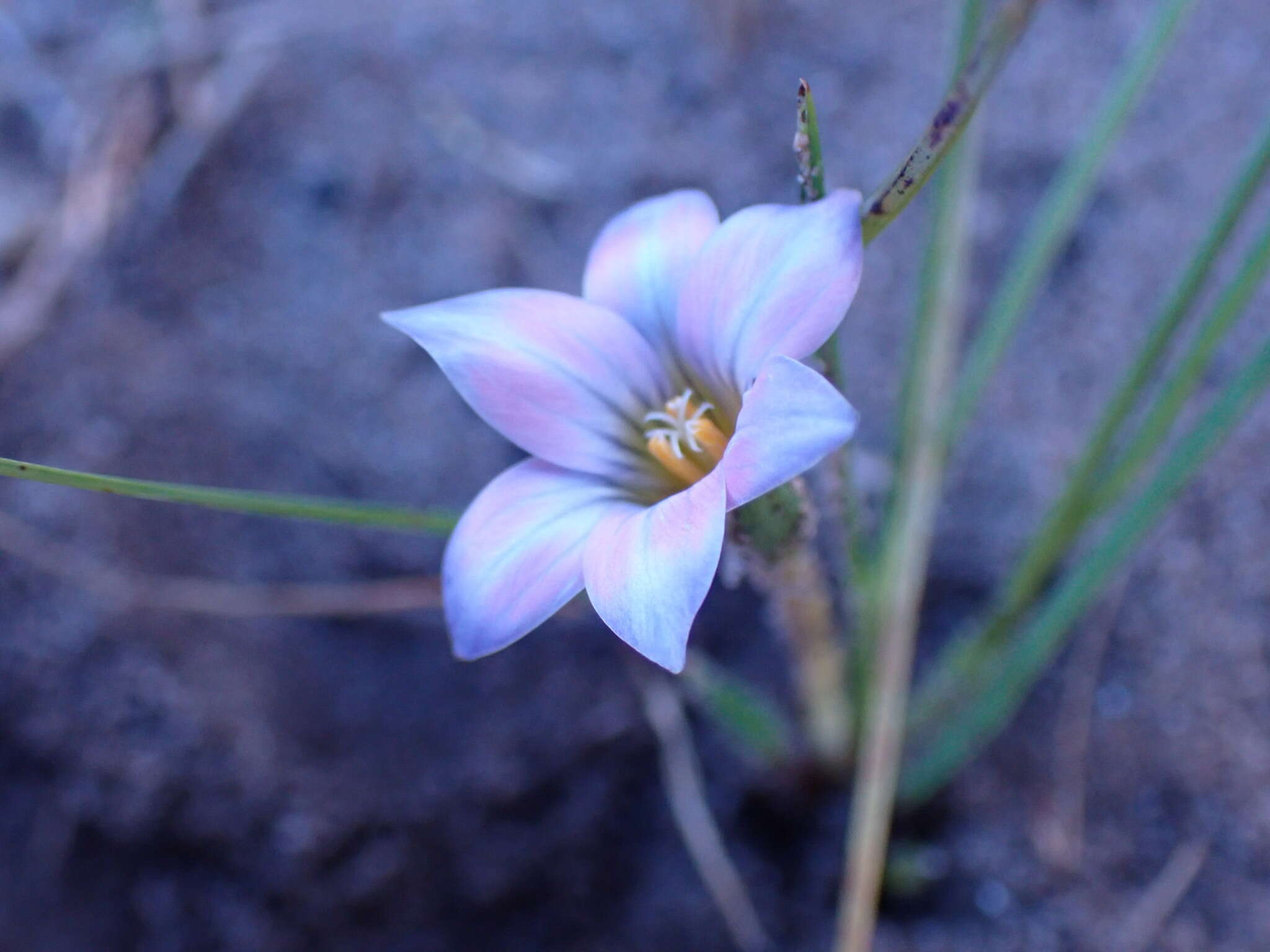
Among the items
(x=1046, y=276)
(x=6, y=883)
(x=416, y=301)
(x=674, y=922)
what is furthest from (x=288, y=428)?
(x=1046, y=276)

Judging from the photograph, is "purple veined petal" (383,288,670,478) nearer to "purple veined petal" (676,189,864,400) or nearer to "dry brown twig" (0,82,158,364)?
"purple veined petal" (676,189,864,400)

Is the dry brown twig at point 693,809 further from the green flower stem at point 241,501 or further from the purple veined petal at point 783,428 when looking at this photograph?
the purple veined petal at point 783,428

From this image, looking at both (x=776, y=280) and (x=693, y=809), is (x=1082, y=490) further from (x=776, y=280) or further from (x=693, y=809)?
(x=693, y=809)

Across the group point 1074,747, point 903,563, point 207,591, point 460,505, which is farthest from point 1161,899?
point 207,591

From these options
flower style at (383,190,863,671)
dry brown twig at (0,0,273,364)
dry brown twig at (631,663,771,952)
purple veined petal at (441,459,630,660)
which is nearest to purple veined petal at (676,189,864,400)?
flower style at (383,190,863,671)

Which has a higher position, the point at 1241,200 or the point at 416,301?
the point at 416,301

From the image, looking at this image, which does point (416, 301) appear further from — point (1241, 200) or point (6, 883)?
point (1241, 200)
